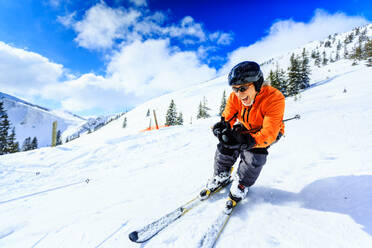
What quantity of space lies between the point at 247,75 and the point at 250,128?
899mm

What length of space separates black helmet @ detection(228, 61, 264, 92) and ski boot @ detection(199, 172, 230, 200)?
5.27 ft

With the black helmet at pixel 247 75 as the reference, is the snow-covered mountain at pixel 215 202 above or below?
below

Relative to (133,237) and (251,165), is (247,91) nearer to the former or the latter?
(251,165)

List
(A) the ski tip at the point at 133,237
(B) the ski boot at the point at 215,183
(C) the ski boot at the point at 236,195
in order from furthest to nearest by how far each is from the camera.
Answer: (B) the ski boot at the point at 215,183 → (C) the ski boot at the point at 236,195 → (A) the ski tip at the point at 133,237

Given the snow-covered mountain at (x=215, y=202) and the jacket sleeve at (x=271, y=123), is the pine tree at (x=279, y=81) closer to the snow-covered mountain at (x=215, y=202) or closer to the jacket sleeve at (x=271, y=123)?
the snow-covered mountain at (x=215, y=202)

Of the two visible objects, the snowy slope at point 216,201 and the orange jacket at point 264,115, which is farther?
the orange jacket at point 264,115

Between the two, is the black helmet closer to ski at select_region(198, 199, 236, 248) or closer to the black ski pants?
the black ski pants

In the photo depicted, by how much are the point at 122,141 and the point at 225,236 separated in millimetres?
7576

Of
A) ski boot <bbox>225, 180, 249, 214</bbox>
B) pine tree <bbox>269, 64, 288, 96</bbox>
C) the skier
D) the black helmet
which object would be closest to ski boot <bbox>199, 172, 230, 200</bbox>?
the skier

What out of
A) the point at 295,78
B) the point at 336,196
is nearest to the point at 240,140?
the point at 336,196

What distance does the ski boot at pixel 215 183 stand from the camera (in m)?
2.70

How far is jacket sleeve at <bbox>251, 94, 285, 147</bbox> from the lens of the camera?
2196mm

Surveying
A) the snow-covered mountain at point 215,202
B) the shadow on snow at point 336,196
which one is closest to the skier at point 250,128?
the snow-covered mountain at point 215,202

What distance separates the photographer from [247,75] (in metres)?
2.37
